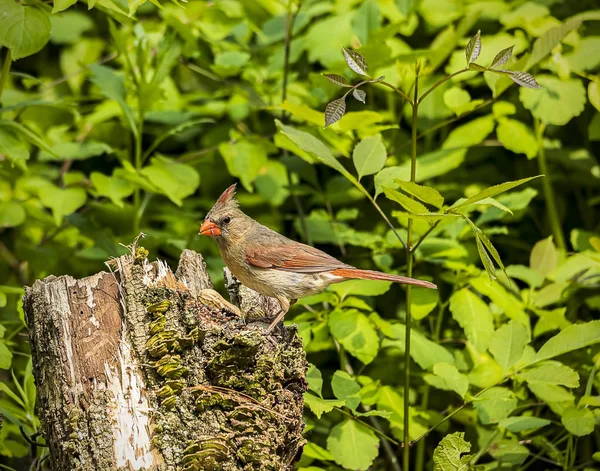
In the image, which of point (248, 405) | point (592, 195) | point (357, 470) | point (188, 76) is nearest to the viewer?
point (248, 405)

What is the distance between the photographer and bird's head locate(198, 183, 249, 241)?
374 cm

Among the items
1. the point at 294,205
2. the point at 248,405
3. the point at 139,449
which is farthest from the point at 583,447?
the point at 139,449

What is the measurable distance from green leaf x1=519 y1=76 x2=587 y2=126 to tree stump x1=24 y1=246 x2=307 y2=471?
2.06 meters

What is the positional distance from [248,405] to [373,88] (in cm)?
265

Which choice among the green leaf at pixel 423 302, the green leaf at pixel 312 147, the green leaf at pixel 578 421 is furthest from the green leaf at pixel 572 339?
the green leaf at pixel 312 147

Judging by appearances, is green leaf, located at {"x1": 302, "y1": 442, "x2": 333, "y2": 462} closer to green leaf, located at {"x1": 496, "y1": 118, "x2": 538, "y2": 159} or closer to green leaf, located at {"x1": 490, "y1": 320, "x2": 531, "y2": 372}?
green leaf, located at {"x1": 490, "y1": 320, "x2": 531, "y2": 372}

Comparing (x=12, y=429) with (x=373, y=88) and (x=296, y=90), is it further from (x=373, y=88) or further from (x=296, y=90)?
(x=373, y=88)

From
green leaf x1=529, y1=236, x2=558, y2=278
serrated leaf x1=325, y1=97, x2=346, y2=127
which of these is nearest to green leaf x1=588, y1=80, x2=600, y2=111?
green leaf x1=529, y1=236, x2=558, y2=278

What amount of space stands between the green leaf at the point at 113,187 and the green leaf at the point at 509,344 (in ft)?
6.22

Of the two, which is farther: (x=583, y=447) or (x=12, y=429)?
(x=583, y=447)

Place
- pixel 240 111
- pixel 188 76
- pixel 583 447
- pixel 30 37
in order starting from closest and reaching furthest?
pixel 30 37, pixel 583 447, pixel 240 111, pixel 188 76

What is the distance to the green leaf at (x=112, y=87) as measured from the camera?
13.5 feet

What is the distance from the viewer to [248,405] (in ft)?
9.04

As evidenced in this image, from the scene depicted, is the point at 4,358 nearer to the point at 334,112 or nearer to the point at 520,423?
the point at 334,112
